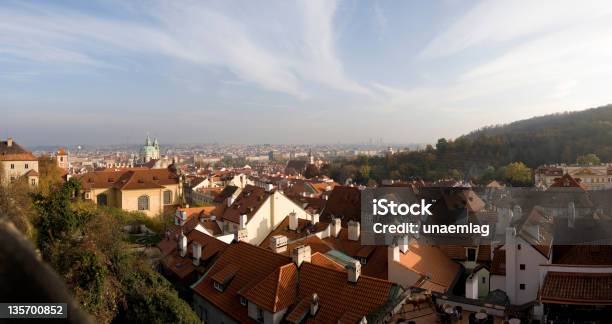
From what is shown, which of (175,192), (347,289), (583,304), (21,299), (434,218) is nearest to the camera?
(21,299)

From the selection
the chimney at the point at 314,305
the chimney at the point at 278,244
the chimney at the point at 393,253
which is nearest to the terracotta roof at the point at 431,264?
the chimney at the point at 393,253

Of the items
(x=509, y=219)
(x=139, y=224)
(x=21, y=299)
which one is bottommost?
(x=139, y=224)

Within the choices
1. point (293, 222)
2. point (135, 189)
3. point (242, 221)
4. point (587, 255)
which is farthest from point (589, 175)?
point (135, 189)

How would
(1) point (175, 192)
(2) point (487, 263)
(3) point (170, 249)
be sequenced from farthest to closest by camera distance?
(1) point (175, 192), (3) point (170, 249), (2) point (487, 263)

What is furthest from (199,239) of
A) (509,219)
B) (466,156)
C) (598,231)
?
(466,156)

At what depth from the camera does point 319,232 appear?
23062 mm

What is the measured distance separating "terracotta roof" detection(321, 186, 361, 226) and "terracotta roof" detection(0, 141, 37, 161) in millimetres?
24587

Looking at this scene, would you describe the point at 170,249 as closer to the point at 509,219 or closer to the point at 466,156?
the point at 509,219

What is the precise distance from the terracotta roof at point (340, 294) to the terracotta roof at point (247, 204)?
10.9 metres

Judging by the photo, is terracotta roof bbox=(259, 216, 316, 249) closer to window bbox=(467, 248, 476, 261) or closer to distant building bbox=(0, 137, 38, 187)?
window bbox=(467, 248, 476, 261)

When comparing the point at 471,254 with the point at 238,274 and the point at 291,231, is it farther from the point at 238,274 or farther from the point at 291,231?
the point at 238,274

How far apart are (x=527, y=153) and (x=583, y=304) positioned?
87366mm

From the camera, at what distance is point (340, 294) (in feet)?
47.2

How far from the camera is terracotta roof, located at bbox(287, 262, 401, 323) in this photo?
44.2 feet
